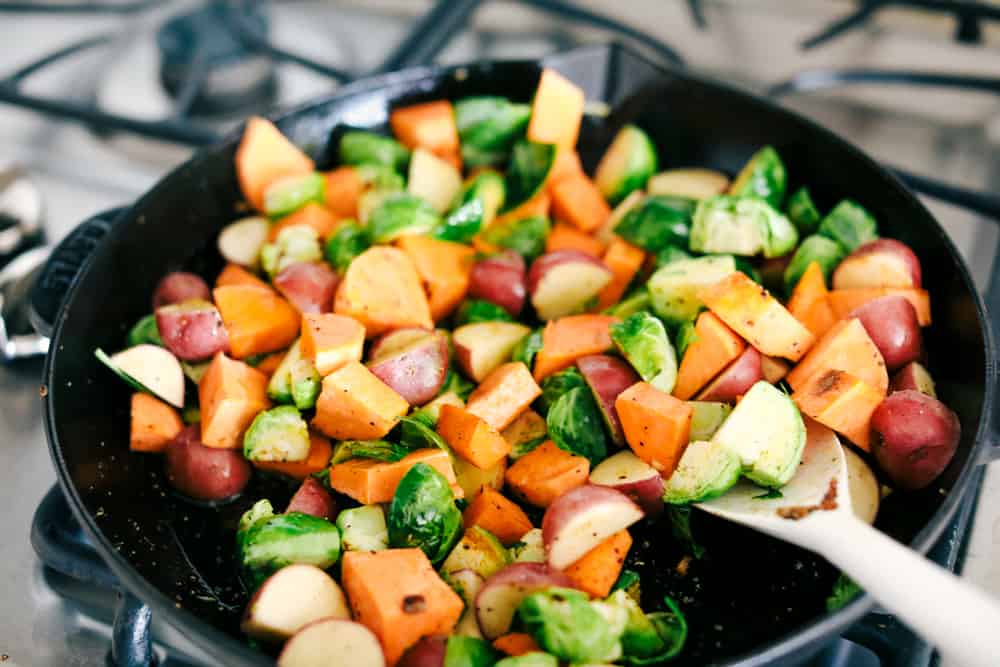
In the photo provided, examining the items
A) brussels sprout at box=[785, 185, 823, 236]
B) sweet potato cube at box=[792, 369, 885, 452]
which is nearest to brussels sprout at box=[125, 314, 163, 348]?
sweet potato cube at box=[792, 369, 885, 452]

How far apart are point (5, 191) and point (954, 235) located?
1611 mm

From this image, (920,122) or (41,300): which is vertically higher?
(920,122)

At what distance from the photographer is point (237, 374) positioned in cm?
119

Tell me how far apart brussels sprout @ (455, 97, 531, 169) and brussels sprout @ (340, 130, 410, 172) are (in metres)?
0.11

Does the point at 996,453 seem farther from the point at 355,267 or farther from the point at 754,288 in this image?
the point at 355,267

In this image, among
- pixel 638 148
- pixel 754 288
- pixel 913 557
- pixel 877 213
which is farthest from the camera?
pixel 638 148

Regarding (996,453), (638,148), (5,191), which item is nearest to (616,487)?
(996,453)

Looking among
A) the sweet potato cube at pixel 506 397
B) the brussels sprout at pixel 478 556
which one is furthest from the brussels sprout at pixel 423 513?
the sweet potato cube at pixel 506 397

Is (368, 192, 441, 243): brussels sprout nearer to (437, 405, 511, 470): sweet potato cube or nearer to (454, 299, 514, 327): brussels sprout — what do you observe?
(454, 299, 514, 327): brussels sprout

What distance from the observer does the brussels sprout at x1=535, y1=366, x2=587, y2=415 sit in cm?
116

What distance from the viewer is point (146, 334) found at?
125 centimetres

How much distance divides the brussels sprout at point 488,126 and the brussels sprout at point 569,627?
86 centimetres

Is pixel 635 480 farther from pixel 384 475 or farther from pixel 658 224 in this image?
pixel 658 224

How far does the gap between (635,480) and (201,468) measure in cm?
54
